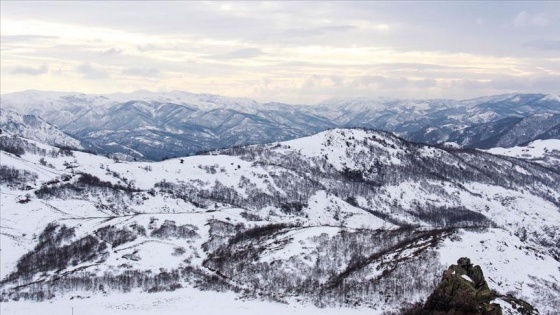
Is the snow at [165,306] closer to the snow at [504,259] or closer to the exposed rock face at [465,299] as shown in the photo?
the exposed rock face at [465,299]

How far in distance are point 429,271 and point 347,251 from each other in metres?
30.6

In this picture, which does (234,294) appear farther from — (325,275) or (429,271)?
(429,271)

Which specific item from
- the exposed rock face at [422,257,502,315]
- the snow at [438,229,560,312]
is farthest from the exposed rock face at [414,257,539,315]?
the snow at [438,229,560,312]

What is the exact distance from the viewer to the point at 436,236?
14300 centimetres

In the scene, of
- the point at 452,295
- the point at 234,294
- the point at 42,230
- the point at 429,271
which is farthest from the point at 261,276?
the point at 42,230

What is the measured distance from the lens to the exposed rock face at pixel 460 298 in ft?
245

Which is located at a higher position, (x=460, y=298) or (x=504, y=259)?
(x=460, y=298)

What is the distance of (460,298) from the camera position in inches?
2980

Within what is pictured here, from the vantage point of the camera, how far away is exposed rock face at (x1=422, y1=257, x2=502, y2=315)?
74.6 m

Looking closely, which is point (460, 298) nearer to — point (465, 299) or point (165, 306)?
point (465, 299)

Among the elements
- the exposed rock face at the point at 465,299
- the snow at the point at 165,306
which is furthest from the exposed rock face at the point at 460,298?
the snow at the point at 165,306

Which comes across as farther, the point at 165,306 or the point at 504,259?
the point at 504,259

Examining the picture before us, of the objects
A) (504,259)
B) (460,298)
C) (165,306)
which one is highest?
(460,298)

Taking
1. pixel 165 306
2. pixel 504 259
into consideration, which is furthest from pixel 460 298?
pixel 165 306
